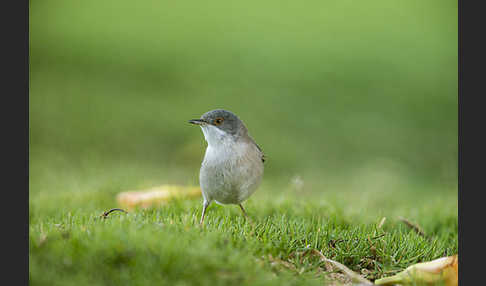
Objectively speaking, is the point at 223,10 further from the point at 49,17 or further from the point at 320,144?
the point at 320,144

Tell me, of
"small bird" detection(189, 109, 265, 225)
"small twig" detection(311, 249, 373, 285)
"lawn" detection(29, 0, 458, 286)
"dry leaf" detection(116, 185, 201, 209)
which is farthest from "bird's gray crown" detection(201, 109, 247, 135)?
"small twig" detection(311, 249, 373, 285)

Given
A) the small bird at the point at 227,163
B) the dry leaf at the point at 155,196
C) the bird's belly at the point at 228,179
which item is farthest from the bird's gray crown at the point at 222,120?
the dry leaf at the point at 155,196

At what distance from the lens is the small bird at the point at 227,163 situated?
190 inches

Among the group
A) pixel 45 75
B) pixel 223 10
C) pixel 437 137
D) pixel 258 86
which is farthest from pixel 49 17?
pixel 437 137

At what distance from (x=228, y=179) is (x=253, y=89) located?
989 centimetres

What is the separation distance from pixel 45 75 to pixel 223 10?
7863 millimetres

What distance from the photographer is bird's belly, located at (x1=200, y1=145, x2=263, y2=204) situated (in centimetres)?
482

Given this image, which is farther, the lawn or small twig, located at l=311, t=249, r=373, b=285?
small twig, located at l=311, t=249, r=373, b=285

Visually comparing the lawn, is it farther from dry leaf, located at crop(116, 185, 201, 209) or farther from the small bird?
the small bird

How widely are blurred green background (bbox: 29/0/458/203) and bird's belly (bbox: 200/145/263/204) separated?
3.24 m

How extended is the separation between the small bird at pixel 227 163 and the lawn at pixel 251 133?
0.31 m

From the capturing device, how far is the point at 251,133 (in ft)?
38.3

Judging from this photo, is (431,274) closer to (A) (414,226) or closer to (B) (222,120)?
(A) (414,226)

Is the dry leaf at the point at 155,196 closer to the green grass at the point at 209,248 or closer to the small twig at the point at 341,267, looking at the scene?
the green grass at the point at 209,248
